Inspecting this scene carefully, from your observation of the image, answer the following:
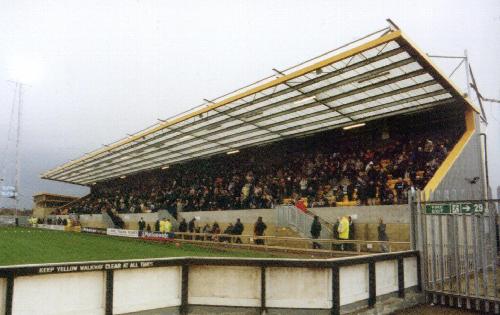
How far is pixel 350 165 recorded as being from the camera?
22844 millimetres

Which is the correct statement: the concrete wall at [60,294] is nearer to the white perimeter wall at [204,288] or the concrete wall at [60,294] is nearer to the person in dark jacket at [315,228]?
the white perimeter wall at [204,288]

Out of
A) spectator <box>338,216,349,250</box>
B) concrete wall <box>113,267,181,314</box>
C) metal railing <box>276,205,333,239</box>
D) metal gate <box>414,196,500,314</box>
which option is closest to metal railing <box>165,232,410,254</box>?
spectator <box>338,216,349,250</box>

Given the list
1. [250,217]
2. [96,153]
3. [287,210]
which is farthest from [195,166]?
[287,210]

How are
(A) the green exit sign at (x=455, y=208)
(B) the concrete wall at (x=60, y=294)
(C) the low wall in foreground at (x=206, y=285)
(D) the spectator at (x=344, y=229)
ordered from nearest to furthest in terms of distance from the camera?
(B) the concrete wall at (x=60, y=294)
(C) the low wall in foreground at (x=206, y=285)
(A) the green exit sign at (x=455, y=208)
(D) the spectator at (x=344, y=229)

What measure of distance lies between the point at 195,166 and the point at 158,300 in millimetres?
30426

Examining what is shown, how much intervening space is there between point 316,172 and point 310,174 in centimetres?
46

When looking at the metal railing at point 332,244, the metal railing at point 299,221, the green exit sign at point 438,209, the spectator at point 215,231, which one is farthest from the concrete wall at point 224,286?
the spectator at point 215,231

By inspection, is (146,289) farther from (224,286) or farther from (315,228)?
(315,228)

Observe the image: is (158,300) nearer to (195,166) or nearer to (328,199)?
(328,199)

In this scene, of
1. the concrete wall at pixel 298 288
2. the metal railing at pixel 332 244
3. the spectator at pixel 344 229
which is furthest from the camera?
the spectator at pixel 344 229

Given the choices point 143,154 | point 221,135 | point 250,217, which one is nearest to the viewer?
point 250,217

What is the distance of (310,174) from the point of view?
25.0 meters

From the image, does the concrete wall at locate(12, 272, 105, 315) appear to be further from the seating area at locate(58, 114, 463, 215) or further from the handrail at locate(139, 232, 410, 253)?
the seating area at locate(58, 114, 463, 215)

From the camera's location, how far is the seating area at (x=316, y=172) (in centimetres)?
1927
